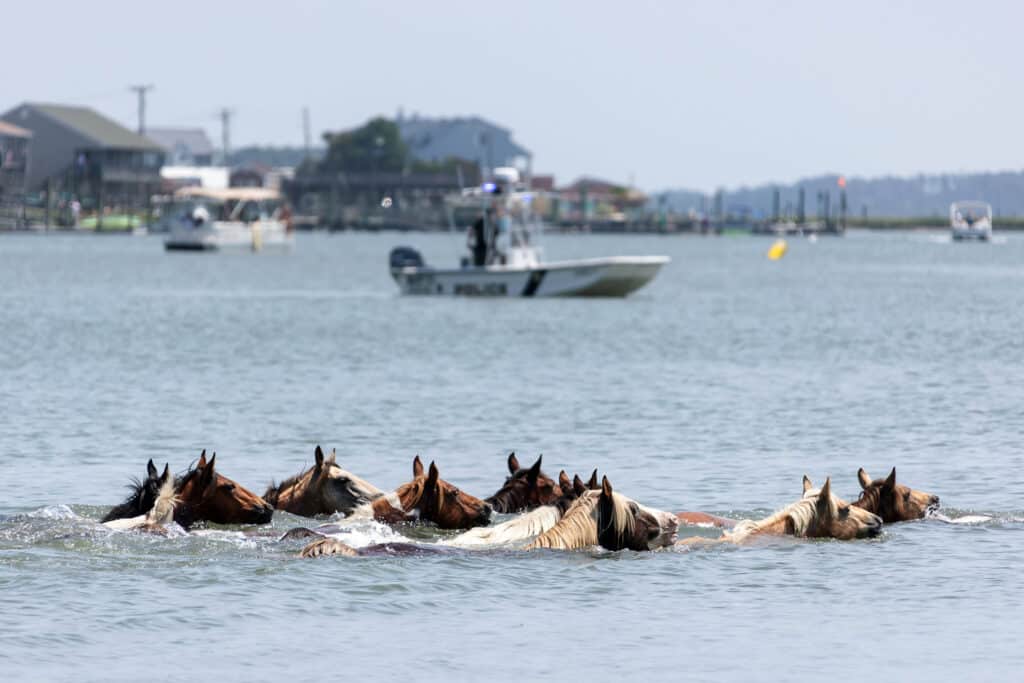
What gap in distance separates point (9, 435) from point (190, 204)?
162 metres

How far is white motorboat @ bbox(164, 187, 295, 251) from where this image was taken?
17825cm

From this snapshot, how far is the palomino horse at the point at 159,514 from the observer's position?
17984 mm

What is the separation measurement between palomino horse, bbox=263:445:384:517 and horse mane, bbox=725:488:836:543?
339 centimetres

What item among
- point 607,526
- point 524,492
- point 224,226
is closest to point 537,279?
point 524,492

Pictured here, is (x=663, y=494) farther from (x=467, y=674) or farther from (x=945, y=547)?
(x=467, y=674)

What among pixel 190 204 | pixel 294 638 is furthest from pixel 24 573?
pixel 190 204

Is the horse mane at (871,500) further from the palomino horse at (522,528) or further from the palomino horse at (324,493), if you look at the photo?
the palomino horse at (324,493)

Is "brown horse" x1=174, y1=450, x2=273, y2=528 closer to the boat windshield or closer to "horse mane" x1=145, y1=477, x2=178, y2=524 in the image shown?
"horse mane" x1=145, y1=477, x2=178, y2=524

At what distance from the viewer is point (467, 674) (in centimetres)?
1430

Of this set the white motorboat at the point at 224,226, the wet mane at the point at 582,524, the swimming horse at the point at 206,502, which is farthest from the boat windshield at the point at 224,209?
the wet mane at the point at 582,524

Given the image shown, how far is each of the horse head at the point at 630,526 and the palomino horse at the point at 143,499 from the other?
3.91 m

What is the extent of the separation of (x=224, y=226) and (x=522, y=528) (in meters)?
164

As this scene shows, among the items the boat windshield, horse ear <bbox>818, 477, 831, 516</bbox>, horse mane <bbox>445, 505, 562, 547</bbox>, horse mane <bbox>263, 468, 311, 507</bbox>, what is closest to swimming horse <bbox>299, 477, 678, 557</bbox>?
horse mane <bbox>445, 505, 562, 547</bbox>

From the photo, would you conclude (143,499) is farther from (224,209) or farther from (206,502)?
(224,209)
